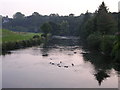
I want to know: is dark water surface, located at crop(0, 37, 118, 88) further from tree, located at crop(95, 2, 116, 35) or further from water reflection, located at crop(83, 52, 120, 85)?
tree, located at crop(95, 2, 116, 35)

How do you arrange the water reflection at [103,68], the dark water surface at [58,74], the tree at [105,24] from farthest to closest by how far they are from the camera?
the tree at [105,24] → the water reflection at [103,68] → the dark water surface at [58,74]

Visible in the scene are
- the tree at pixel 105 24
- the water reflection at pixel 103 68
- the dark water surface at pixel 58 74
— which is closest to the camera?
the dark water surface at pixel 58 74

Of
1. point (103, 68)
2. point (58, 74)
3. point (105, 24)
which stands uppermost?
point (105, 24)

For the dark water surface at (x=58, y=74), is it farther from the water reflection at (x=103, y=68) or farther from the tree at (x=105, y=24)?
the tree at (x=105, y=24)

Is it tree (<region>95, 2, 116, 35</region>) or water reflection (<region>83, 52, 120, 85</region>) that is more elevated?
tree (<region>95, 2, 116, 35</region>)

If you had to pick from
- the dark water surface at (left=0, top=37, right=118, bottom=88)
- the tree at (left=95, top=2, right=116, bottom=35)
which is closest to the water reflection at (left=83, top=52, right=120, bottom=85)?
the dark water surface at (left=0, top=37, right=118, bottom=88)

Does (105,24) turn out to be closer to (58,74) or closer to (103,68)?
(103,68)

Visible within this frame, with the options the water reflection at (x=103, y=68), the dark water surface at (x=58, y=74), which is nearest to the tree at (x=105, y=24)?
the water reflection at (x=103, y=68)

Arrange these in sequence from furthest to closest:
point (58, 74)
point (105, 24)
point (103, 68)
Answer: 1. point (105, 24)
2. point (103, 68)
3. point (58, 74)

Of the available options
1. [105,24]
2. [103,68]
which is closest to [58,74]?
[103,68]

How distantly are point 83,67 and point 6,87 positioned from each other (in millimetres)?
16562

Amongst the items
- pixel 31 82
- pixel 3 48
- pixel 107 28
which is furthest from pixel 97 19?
pixel 31 82

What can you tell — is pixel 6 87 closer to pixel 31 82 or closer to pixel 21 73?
pixel 31 82

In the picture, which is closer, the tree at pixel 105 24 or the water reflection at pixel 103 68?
the water reflection at pixel 103 68
